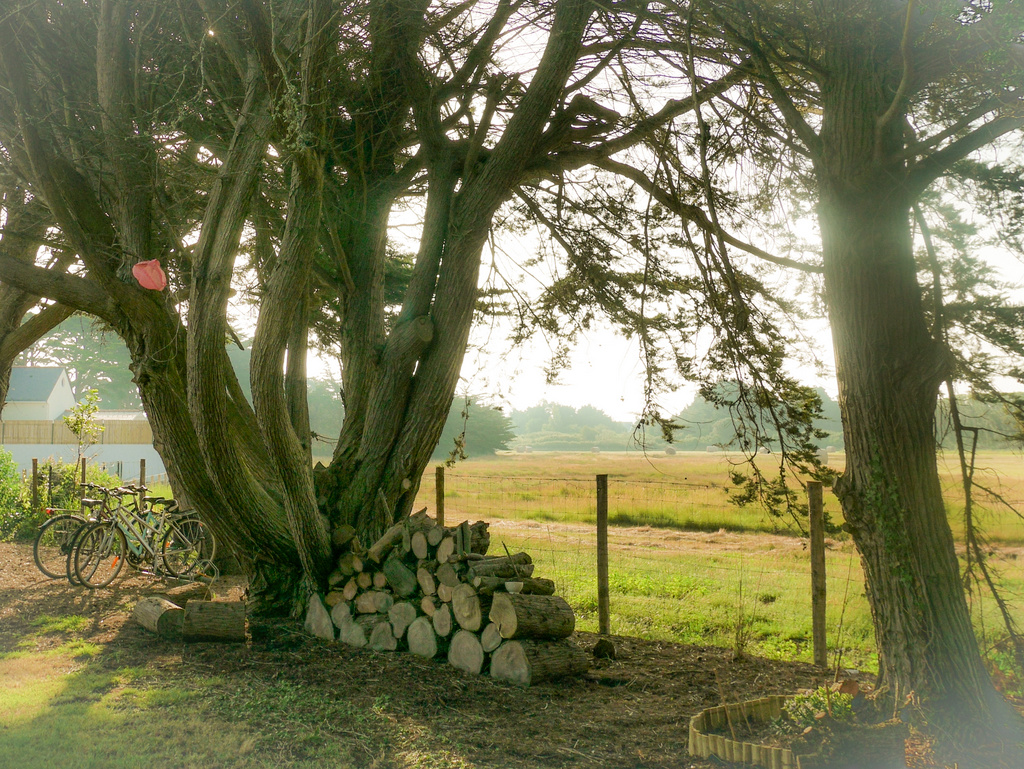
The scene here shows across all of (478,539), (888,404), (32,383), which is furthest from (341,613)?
(32,383)

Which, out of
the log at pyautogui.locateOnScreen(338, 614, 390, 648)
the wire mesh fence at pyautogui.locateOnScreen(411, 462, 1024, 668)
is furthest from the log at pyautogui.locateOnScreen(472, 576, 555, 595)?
the log at pyautogui.locateOnScreen(338, 614, 390, 648)

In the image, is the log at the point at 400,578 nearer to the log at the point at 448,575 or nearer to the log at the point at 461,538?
the log at the point at 448,575

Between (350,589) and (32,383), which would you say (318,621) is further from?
(32,383)

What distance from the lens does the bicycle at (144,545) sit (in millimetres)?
8492

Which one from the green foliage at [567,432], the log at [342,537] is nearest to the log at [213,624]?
the log at [342,537]

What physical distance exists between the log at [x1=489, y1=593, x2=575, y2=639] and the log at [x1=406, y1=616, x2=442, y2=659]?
0.63 m

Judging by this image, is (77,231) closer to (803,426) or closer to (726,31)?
(726,31)

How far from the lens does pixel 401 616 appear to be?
231 inches

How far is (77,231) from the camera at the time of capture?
20.7 ft

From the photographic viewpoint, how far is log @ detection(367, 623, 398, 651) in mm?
5875

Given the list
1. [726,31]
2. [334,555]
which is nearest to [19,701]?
[334,555]

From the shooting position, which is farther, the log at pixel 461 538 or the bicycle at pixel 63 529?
the bicycle at pixel 63 529

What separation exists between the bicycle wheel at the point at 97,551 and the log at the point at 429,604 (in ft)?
16.1

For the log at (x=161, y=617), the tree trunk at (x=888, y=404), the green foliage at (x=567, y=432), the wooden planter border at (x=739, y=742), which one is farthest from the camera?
the green foliage at (x=567, y=432)
